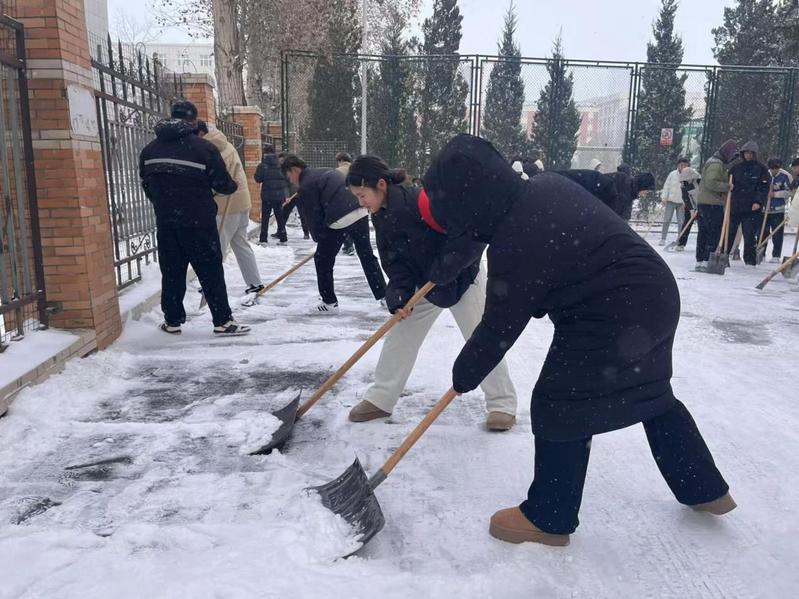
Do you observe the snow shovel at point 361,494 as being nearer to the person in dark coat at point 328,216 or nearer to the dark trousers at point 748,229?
the person in dark coat at point 328,216

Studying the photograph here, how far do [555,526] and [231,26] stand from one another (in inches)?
628

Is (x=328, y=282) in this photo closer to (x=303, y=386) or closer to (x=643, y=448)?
(x=303, y=386)

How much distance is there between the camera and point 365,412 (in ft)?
12.7

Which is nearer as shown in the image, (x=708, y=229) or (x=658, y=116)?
(x=708, y=229)

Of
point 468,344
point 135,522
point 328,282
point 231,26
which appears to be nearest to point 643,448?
point 468,344

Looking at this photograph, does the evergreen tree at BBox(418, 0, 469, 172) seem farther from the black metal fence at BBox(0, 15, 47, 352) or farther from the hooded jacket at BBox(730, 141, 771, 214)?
the black metal fence at BBox(0, 15, 47, 352)

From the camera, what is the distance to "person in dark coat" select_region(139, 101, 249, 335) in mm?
5355

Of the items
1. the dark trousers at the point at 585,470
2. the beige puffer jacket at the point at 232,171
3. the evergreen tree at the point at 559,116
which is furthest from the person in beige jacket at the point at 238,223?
the evergreen tree at the point at 559,116

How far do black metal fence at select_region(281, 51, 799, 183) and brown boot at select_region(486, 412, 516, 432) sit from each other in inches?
505

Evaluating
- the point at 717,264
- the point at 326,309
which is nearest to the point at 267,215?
the point at 326,309

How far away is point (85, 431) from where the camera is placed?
366cm

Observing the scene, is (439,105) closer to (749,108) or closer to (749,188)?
(749,108)

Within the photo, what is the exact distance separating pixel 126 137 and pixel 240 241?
155cm

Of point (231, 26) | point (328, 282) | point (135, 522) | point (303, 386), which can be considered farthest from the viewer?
point (231, 26)
